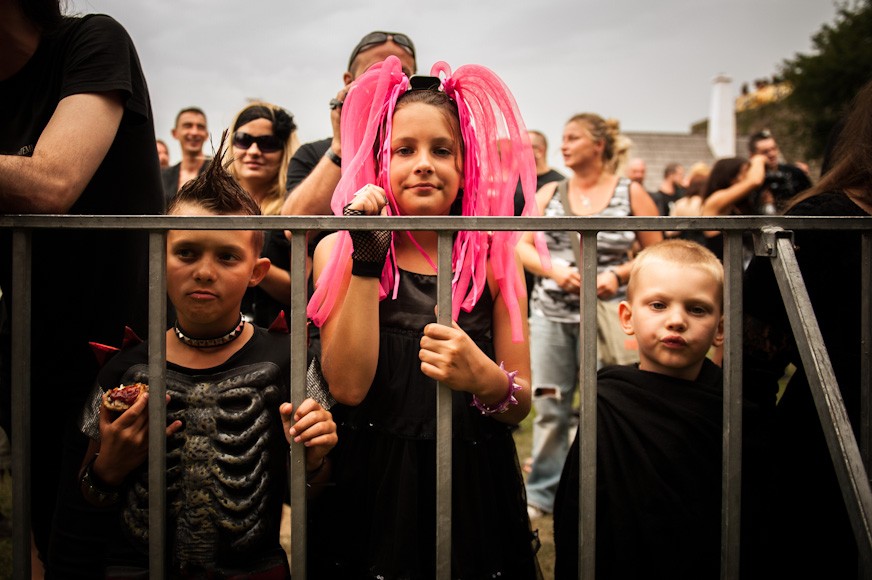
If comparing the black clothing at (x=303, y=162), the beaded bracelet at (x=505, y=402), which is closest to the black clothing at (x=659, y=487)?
the beaded bracelet at (x=505, y=402)

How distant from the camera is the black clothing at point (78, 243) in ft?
6.28

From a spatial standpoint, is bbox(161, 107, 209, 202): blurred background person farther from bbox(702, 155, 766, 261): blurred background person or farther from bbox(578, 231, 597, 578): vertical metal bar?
bbox(578, 231, 597, 578): vertical metal bar

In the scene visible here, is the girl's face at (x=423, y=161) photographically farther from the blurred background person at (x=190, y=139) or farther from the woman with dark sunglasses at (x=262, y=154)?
the blurred background person at (x=190, y=139)

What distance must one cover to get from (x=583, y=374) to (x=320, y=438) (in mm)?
602

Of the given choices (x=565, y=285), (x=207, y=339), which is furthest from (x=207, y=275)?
(x=565, y=285)

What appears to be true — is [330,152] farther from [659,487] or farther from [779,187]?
[779,187]

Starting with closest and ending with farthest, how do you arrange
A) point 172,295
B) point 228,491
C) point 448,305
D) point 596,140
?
point 448,305
point 228,491
point 172,295
point 596,140

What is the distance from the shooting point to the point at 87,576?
1788 mm

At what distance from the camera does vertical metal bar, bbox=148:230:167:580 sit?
1.58 metres

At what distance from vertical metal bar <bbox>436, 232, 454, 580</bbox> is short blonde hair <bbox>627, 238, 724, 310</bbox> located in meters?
0.75

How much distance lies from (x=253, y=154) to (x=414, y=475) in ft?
6.80

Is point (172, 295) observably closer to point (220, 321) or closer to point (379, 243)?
point (220, 321)

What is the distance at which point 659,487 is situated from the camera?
5.90 feet

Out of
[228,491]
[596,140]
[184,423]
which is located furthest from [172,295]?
[596,140]
